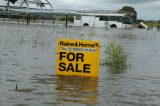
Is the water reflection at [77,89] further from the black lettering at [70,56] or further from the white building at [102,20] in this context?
the white building at [102,20]

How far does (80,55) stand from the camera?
13.5 metres

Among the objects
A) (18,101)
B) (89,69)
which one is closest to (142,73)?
(89,69)

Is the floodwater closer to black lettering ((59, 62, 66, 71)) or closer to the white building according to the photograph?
black lettering ((59, 62, 66, 71))

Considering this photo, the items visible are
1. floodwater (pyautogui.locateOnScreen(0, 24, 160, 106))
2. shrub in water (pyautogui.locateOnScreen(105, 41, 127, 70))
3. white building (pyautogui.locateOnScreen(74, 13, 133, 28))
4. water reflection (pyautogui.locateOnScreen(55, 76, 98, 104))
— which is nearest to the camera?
floodwater (pyautogui.locateOnScreen(0, 24, 160, 106))

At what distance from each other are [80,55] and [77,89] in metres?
2.05

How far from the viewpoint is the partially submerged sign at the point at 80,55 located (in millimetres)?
13477

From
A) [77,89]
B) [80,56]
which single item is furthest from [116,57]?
[77,89]

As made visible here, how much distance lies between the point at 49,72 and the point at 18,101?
499 centimetres

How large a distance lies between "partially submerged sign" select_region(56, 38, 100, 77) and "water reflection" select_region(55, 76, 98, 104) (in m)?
0.35

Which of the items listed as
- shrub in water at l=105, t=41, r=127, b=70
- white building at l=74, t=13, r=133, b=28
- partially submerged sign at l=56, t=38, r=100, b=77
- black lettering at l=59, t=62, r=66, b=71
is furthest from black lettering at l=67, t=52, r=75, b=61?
white building at l=74, t=13, r=133, b=28

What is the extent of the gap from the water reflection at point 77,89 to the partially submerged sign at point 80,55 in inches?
13.9

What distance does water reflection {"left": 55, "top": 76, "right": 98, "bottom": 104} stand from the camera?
33.7ft

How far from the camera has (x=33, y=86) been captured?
11.7m

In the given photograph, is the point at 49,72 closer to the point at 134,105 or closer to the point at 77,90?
the point at 77,90
